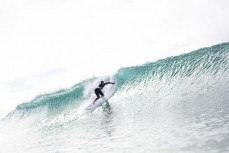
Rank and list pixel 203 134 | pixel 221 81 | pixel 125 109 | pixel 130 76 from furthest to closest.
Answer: pixel 130 76 → pixel 125 109 → pixel 221 81 → pixel 203 134

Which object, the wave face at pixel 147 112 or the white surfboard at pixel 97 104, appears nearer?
the wave face at pixel 147 112

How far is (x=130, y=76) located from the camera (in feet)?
58.0

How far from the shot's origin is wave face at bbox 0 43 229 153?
6.21 m

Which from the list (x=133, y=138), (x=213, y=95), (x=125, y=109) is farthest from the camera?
(x=125, y=109)

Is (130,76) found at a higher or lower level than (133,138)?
higher

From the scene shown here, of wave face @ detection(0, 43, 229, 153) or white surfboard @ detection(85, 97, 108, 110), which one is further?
white surfboard @ detection(85, 97, 108, 110)

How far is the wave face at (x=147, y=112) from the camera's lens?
20.4ft

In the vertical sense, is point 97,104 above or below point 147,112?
above

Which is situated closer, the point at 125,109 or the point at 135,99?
the point at 125,109

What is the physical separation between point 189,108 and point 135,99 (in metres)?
4.97

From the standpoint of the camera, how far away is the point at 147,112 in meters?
10.3

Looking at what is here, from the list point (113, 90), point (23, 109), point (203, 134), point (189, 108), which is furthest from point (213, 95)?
point (23, 109)

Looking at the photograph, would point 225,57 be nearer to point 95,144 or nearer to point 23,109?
point 95,144

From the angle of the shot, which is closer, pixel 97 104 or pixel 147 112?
pixel 147 112
